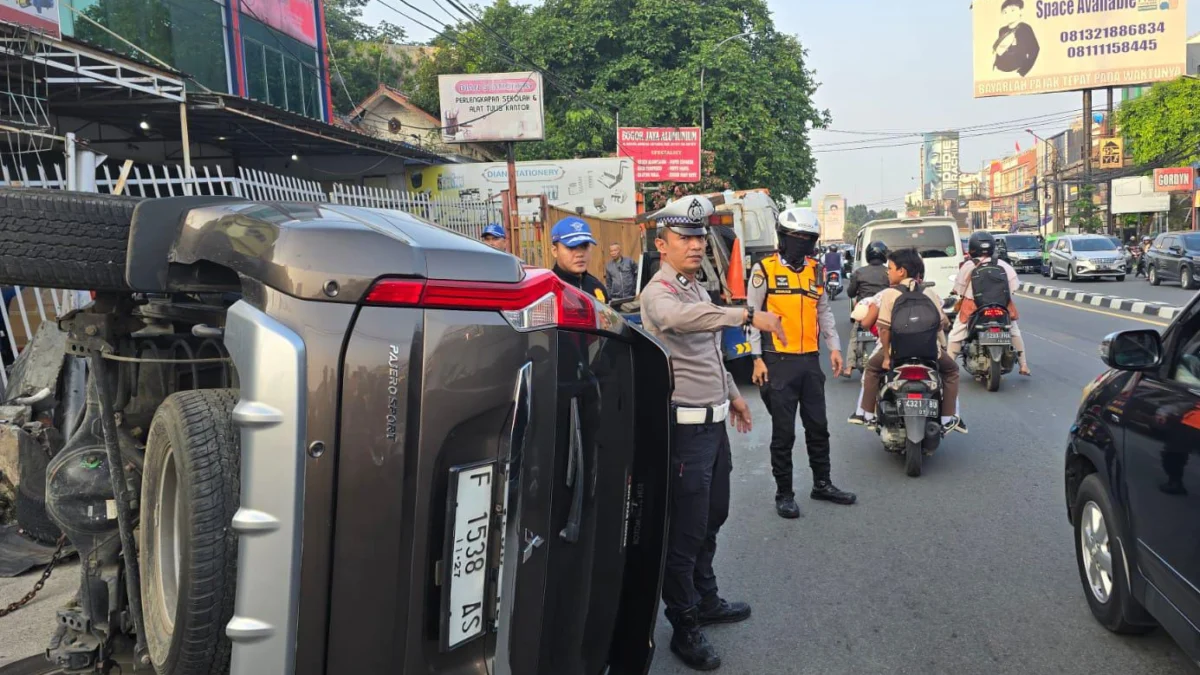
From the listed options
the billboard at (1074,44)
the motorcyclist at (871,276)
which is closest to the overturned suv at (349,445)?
the motorcyclist at (871,276)

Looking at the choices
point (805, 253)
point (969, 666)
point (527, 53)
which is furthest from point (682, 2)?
point (969, 666)

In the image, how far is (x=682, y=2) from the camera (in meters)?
31.0

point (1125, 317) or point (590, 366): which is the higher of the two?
point (590, 366)

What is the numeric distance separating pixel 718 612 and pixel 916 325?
326 cm

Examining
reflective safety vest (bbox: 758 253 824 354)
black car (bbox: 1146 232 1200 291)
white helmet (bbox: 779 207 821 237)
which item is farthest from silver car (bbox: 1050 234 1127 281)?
reflective safety vest (bbox: 758 253 824 354)

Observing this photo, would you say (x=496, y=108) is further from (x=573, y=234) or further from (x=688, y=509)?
(x=688, y=509)

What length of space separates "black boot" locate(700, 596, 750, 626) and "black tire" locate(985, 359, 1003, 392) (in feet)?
20.3

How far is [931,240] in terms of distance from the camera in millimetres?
12867

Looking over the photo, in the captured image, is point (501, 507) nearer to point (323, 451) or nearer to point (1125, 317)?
point (323, 451)

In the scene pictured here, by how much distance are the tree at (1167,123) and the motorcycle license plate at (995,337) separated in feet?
119

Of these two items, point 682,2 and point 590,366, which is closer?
point 590,366

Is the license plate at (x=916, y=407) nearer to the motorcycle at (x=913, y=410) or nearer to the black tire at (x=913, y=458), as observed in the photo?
the motorcycle at (x=913, y=410)

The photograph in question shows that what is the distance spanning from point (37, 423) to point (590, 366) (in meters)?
4.42

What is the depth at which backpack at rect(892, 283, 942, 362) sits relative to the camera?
623cm
